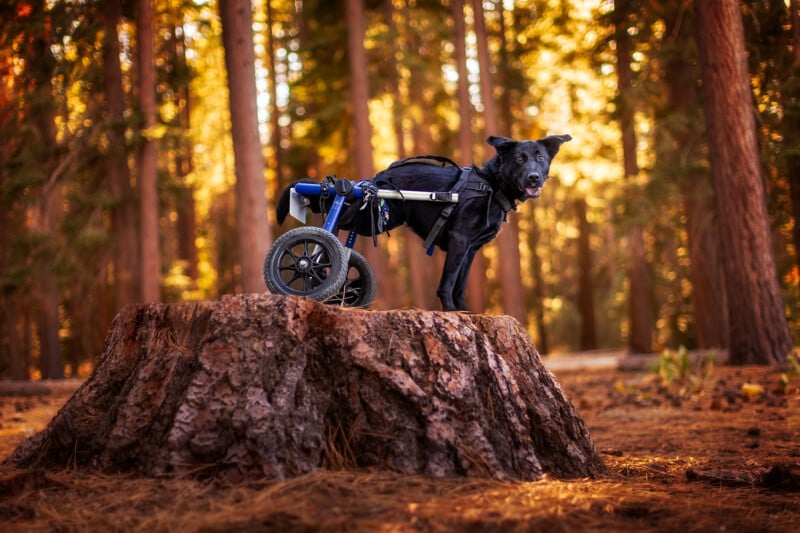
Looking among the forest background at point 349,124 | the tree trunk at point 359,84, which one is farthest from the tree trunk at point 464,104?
the tree trunk at point 359,84

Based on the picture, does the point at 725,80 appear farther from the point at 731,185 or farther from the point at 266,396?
the point at 266,396

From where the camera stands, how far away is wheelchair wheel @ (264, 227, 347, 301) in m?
5.20

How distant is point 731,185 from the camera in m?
11.5

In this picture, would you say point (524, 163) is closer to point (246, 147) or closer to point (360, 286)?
point (360, 286)

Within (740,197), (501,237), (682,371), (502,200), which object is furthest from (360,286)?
(501,237)

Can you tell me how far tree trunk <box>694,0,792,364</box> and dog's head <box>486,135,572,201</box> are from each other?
7.11 m

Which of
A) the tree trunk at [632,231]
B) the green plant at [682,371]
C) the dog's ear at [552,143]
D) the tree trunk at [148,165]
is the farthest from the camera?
the tree trunk at [632,231]

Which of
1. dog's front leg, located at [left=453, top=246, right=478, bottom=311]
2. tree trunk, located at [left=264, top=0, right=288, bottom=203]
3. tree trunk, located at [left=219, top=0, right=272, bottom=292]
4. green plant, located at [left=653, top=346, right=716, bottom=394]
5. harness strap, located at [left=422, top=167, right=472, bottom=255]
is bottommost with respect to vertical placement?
green plant, located at [left=653, top=346, right=716, bottom=394]

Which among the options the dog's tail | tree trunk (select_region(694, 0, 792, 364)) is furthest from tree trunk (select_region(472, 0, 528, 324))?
the dog's tail

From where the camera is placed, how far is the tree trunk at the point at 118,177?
1614 cm

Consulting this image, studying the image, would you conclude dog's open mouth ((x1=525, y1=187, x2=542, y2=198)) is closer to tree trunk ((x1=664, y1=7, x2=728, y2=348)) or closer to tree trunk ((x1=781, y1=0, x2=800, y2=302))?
tree trunk ((x1=781, y1=0, x2=800, y2=302))

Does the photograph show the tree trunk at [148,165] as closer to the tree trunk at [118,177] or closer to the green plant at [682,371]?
the tree trunk at [118,177]

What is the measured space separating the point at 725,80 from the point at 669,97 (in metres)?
7.03

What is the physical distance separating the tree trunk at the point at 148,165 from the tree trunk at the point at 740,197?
11490 millimetres
